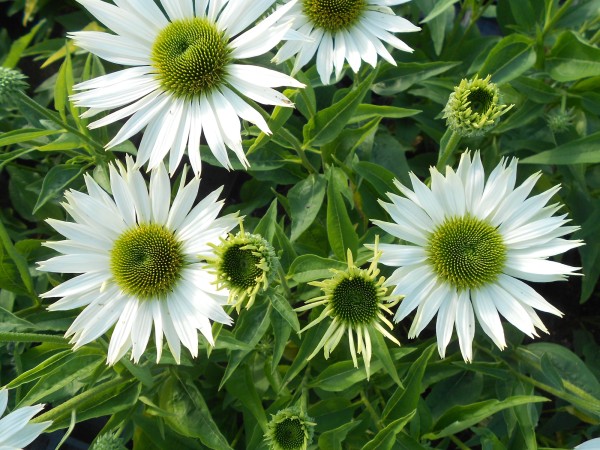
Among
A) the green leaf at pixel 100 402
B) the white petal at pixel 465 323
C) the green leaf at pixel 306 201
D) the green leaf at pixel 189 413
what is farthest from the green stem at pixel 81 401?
the white petal at pixel 465 323

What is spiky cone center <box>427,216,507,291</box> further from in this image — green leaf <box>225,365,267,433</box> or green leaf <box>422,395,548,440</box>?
green leaf <box>225,365,267,433</box>

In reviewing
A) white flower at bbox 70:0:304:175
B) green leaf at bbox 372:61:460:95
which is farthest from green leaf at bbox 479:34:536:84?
white flower at bbox 70:0:304:175

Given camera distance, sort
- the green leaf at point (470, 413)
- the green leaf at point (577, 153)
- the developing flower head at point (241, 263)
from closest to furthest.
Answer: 1. the developing flower head at point (241, 263)
2. the green leaf at point (470, 413)
3. the green leaf at point (577, 153)

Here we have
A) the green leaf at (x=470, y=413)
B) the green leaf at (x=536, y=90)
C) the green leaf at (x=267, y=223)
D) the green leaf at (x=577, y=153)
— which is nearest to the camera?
the green leaf at (x=470, y=413)

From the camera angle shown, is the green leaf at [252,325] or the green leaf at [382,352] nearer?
the green leaf at [382,352]

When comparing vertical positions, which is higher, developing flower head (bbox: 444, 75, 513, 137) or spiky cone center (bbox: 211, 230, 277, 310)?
developing flower head (bbox: 444, 75, 513, 137)

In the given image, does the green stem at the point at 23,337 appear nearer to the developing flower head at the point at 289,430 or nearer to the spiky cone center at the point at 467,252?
the developing flower head at the point at 289,430

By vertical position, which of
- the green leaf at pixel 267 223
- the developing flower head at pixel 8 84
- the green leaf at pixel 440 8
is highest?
the green leaf at pixel 440 8

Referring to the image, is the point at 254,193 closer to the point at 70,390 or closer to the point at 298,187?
the point at 298,187
